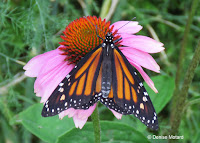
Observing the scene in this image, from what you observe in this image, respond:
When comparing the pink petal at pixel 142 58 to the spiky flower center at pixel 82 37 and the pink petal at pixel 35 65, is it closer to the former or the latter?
the spiky flower center at pixel 82 37

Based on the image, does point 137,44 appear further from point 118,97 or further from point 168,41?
point 168,41

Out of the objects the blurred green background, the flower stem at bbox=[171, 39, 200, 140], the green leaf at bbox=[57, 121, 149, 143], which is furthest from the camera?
the blurred green background

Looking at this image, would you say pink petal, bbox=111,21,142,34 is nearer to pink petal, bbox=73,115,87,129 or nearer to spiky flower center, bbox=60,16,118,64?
spiky flower center, bbox=60,16,118,64

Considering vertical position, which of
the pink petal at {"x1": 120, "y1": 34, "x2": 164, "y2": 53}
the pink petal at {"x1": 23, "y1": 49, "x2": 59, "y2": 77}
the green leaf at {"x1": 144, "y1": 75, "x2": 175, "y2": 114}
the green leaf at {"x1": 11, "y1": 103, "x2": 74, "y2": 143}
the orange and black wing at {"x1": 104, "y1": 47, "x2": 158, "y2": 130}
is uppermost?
the pink petal at {"x1": 120, "y1": 34, "x2": 164, "y2": 53}

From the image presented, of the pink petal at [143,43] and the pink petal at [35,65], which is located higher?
the pink petal at [143,43]

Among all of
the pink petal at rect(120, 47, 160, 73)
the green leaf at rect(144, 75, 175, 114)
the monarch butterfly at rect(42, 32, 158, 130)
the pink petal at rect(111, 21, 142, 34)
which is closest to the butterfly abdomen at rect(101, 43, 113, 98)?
the monarch butterfly at rect(42, 32, 158, 130)

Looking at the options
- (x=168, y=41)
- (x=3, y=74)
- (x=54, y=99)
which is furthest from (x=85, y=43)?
(x=168, y=41)

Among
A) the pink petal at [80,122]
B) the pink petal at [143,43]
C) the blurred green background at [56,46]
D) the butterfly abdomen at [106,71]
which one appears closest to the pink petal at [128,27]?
the pink petal at [143,43]

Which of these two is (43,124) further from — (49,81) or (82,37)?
(82,37)
